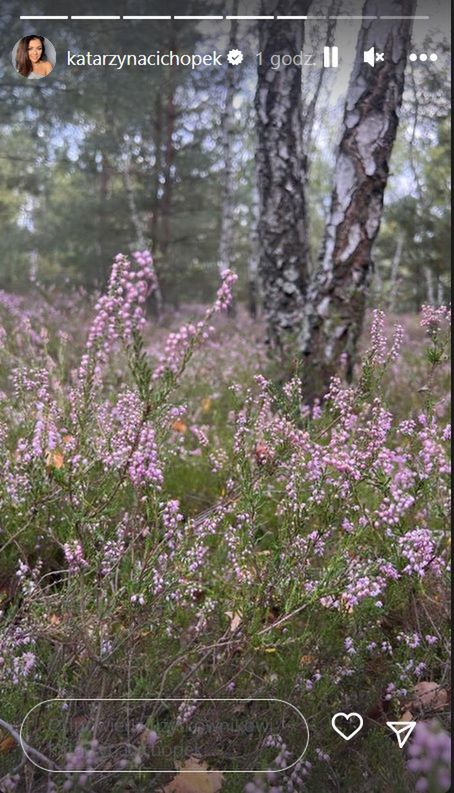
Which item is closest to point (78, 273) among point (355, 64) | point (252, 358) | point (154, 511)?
point (252, 358)

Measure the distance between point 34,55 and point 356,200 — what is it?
150 centimetres

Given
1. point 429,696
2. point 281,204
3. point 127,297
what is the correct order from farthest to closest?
point 281,204 < point 429,696 < point 127,297

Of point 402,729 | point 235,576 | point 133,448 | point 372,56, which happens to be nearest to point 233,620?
point 235,576

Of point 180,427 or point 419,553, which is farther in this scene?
point 180,427

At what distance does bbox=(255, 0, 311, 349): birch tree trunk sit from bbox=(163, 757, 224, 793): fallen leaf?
212 centimetres

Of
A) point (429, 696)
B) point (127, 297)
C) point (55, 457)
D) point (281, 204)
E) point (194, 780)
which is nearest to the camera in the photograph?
point (127, 297)

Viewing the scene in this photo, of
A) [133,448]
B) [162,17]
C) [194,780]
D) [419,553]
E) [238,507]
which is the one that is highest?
[162,17]

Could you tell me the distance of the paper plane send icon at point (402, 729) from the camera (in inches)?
64.9

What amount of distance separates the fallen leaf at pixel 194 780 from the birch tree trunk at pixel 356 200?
156 cm

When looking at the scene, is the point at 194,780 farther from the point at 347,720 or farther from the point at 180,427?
the point at 180,427

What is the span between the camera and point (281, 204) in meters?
3.27

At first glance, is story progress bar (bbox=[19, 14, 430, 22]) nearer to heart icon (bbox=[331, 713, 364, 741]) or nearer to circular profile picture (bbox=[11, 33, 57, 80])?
circular profile picture (bbox=[11, 33, 57, 80])

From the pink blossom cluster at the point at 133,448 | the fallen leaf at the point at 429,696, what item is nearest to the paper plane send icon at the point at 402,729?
the fallen leaf at the point at 429,696

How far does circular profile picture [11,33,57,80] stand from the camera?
79.0 inches
